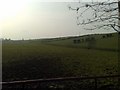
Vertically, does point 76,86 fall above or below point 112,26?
below

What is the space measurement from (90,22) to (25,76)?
731 cm

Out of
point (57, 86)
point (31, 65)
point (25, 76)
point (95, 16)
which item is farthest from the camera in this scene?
point (31, 65)

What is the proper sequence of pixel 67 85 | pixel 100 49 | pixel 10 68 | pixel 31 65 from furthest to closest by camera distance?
pixel 100 49, pixel 31 65, pixel 10 68, pixel 67 85

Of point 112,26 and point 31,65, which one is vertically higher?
point 112,26

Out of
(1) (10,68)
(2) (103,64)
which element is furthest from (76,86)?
(2) (103,64)

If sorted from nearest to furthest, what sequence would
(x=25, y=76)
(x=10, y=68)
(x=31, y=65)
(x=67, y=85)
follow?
(x=67, y=85) < (x=25, y=76) < (x=10, y=68) < (x=31, y=65)

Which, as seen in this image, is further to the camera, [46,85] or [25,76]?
[25,76]

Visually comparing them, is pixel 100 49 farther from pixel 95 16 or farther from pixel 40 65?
pixel 95 16

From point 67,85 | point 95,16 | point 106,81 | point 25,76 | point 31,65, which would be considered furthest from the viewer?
point 31,65

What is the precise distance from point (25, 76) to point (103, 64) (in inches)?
229

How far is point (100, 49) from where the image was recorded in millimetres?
27094

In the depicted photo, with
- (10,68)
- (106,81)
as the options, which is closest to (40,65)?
(10,68)

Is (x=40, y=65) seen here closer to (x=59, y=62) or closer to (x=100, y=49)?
(x=59, y=62)

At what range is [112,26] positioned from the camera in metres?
8.82
